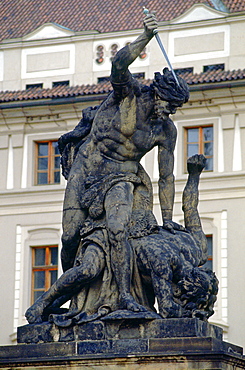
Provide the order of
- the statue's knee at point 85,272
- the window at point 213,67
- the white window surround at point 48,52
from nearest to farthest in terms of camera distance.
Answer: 1. the statue's knee at point 85,272
2. the window at point 213,67
3. the white window surround at point 48,52

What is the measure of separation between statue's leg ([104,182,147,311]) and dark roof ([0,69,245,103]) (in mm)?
22542

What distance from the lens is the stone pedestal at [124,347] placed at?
10.6 m

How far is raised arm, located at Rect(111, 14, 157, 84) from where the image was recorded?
11219 mm

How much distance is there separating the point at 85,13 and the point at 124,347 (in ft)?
94.0

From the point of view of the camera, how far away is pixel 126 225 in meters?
11.4

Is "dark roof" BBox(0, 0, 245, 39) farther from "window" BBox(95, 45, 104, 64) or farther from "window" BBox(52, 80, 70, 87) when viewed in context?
"window" BBox(52, 80, 70, 87)

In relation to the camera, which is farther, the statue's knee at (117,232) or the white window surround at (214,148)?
the white window surround at (214,148)

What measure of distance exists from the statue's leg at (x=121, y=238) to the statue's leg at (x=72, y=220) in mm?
311

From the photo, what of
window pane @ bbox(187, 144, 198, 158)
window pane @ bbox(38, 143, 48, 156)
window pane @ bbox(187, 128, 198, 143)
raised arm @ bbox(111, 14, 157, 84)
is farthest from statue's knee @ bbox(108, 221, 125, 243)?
window pane @ bbox(38, 143, 48, 156)

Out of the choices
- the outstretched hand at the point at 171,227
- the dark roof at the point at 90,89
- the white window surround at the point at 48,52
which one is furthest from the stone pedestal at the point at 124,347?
the white window surround at the point at 48,52

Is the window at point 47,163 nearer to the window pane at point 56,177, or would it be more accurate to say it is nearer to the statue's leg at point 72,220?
the window pane at point 56,177

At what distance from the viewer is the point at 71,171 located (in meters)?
11.9

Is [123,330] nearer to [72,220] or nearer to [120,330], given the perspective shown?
[120,330]

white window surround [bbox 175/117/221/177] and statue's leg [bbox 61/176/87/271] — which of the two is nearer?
statue's leg [bbox 61/176/87/271]
